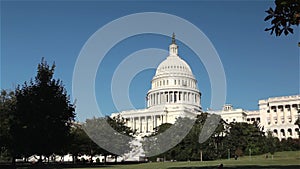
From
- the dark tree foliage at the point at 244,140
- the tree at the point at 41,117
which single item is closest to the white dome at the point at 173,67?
the dark tree foliage at the point at 244,140

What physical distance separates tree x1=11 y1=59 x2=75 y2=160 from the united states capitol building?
102 meters

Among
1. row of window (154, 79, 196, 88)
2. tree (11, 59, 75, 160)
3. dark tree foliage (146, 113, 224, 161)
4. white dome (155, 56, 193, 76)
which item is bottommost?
dark tree foliage (146, 113, 224, 161)

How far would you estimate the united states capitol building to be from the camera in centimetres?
14050

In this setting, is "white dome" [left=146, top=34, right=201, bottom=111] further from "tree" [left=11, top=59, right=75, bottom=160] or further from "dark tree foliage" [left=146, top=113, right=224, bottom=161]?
"tree" [left=11, top=59, right=75, bottom=160]

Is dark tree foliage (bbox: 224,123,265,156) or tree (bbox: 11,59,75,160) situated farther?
dark tree foliage (bbox: 224,123,265,156)

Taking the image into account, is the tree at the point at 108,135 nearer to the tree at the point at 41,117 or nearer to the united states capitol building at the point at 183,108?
the tree at the point at 41,117

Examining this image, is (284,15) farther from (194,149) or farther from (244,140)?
(244,140)

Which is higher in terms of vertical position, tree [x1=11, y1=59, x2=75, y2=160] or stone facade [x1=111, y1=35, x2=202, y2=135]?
stone facade [x1=111, y1=35, x2=202, y2=135]

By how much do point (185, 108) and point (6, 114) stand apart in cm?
10035

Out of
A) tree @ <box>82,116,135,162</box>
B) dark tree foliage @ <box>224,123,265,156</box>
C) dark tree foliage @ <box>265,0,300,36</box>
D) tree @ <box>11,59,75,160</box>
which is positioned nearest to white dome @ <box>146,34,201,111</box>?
dark tree foliage @ <box>224,123,265,156</box>

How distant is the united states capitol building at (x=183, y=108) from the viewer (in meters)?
140

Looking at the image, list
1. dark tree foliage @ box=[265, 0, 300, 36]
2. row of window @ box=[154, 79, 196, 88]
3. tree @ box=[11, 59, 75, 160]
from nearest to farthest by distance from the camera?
dark tree foliage @ box=[265, 0, 300, 36]
tree @ box=[11, 59, 75, 160]
row of window @ box=[154, 79, 196, 88]

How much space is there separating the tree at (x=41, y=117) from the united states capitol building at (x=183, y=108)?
102 m

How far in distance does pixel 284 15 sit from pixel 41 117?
26559 mm
